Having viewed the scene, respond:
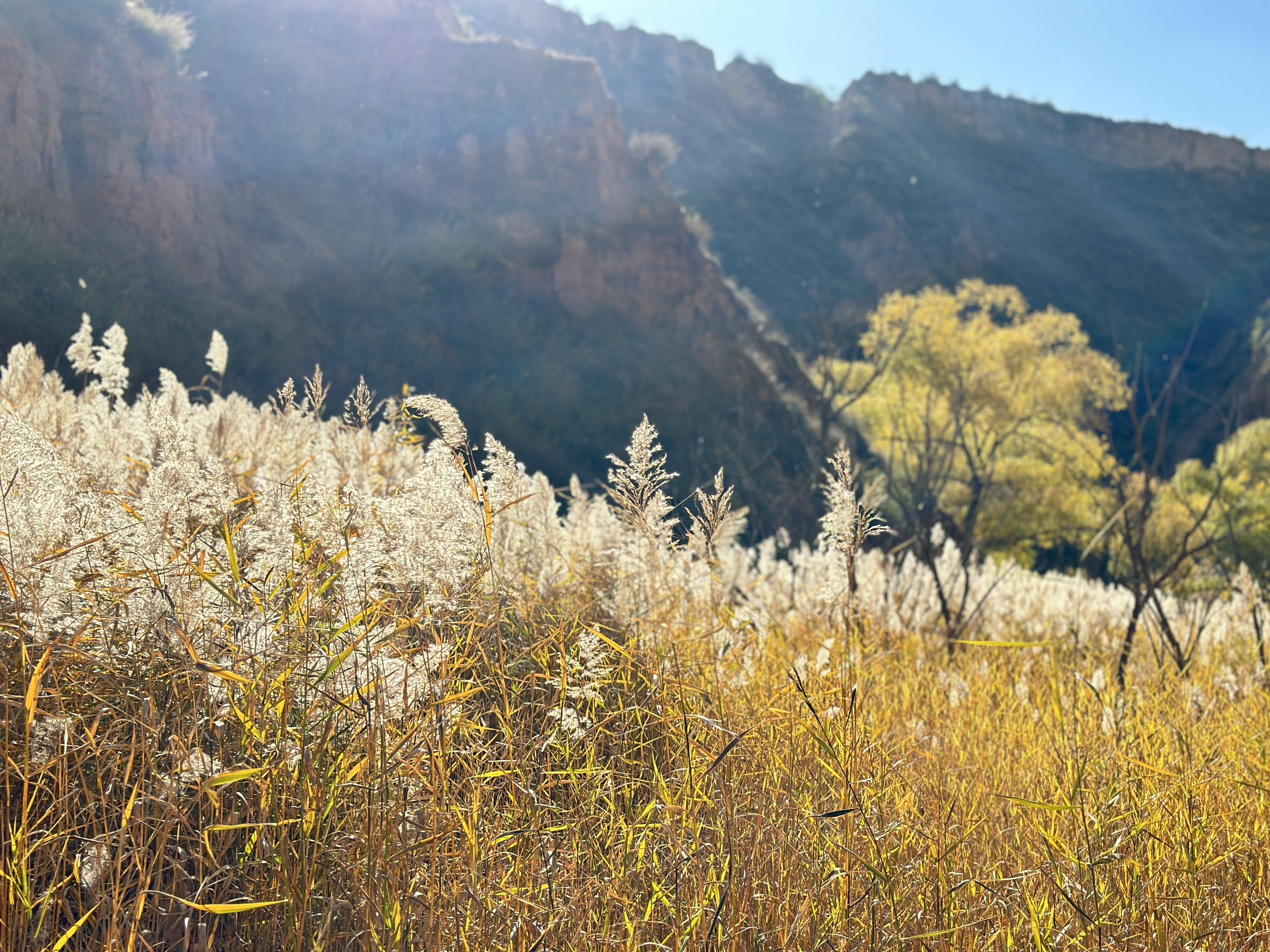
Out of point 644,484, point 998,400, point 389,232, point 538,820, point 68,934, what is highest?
point 389,232

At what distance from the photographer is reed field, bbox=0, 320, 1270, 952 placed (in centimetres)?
154

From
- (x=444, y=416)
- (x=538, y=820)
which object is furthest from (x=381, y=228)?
(x=538, y=820)

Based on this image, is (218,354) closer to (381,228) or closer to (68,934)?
(68,934)

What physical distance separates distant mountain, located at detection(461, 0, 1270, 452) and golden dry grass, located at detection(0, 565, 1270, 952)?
46.5 m

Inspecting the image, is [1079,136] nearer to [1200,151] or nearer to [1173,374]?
[1200,151]

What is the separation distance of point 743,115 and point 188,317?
61.3 meters

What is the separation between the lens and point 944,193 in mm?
67062

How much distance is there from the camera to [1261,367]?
172 ft

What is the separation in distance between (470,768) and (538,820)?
0.18 metres

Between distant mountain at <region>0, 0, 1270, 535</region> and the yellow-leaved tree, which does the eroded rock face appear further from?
the yellow-leaved tree

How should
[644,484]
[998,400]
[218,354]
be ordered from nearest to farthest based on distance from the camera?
[644,484], [218,354], [998,400]

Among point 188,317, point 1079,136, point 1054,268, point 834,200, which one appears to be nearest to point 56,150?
point 188,317

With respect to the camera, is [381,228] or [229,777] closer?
[229,777]

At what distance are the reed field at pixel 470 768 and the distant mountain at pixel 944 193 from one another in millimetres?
46430
